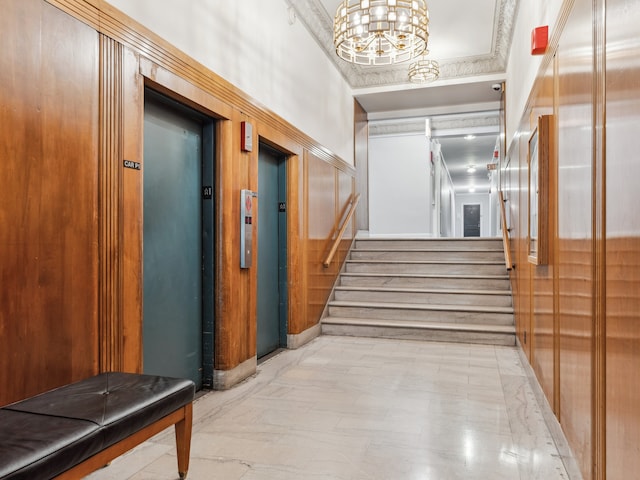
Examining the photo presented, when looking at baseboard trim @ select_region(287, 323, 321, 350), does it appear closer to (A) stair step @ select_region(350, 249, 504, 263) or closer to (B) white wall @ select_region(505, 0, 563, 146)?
(A) stair step @ select_region(350, 249, 504, 263)

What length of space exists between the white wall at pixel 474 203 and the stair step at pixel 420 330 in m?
18.4

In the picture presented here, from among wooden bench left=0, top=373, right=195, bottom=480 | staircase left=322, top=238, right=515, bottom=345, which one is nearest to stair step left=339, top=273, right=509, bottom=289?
staircase left=322, top=238, right=515, bottom=345

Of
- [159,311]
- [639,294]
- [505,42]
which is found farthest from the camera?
[505,42]

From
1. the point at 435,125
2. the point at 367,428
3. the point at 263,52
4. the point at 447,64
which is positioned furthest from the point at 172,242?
the point at 435,125

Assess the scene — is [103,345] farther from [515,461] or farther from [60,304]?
[515,461]

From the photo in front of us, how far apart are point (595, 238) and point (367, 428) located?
182 centimetres

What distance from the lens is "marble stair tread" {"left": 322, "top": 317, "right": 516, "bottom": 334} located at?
210 inches

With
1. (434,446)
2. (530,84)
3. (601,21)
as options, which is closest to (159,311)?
(434,446)

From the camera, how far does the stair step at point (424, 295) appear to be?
19.2 feet

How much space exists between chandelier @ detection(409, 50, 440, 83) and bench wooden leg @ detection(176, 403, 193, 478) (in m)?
5.88

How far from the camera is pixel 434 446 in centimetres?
265

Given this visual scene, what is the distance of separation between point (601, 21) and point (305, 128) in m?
3.89

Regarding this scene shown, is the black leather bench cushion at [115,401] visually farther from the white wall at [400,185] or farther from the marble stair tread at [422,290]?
the white wall at [400,185]

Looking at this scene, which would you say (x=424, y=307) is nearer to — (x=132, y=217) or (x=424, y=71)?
(x=424, y=71)
